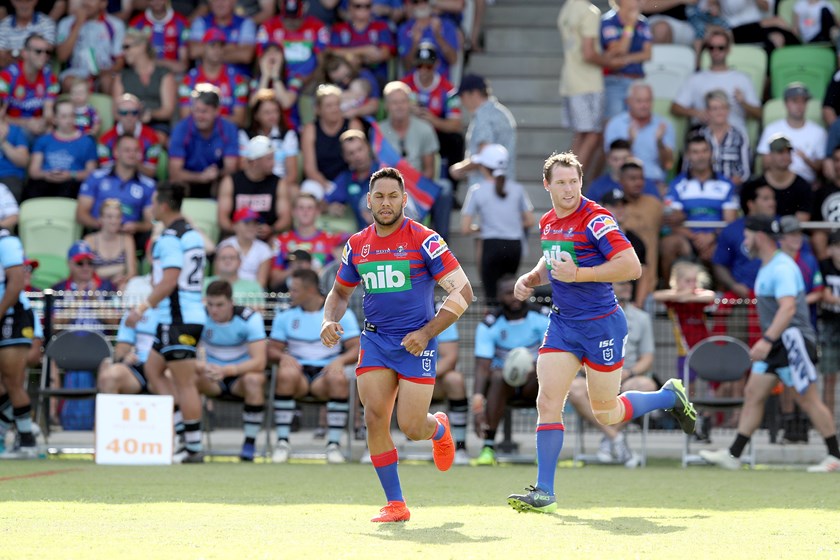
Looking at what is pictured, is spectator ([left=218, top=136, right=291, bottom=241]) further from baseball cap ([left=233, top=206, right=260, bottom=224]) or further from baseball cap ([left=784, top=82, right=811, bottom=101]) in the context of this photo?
baseball cap ([left=784, top=82, right=811, bottom=101])

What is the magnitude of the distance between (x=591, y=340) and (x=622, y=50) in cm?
813

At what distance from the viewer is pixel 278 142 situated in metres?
16.4

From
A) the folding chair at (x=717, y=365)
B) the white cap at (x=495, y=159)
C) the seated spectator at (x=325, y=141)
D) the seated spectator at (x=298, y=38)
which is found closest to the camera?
the folding chair at (x=717, y=365)

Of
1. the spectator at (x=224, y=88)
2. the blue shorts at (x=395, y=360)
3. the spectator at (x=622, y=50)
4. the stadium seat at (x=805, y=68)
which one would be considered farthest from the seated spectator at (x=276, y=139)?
the blue shorts at (x=395, y=360)

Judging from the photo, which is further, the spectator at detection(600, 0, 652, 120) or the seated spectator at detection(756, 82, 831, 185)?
the spectator at detection(600, 0, 652, 120)

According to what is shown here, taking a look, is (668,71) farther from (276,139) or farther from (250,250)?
(250,250)

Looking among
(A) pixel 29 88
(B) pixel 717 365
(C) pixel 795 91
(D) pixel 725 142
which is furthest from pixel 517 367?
(A) pixel 29 88

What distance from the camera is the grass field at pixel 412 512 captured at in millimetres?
6965

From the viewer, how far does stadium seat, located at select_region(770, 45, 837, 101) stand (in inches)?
674

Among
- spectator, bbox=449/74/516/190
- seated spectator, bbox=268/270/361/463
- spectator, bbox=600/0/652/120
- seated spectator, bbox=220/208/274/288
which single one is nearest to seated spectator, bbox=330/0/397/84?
spectator, bbox=449/74/516/190

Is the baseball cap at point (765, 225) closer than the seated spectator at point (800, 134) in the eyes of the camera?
Yes

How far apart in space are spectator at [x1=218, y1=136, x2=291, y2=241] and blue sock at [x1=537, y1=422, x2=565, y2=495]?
719cm

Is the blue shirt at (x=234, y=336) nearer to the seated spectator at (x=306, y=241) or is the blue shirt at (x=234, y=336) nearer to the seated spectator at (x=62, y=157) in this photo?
the seated spectator at (x=306, y=241)

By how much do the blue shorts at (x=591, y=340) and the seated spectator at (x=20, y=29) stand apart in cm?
1052
